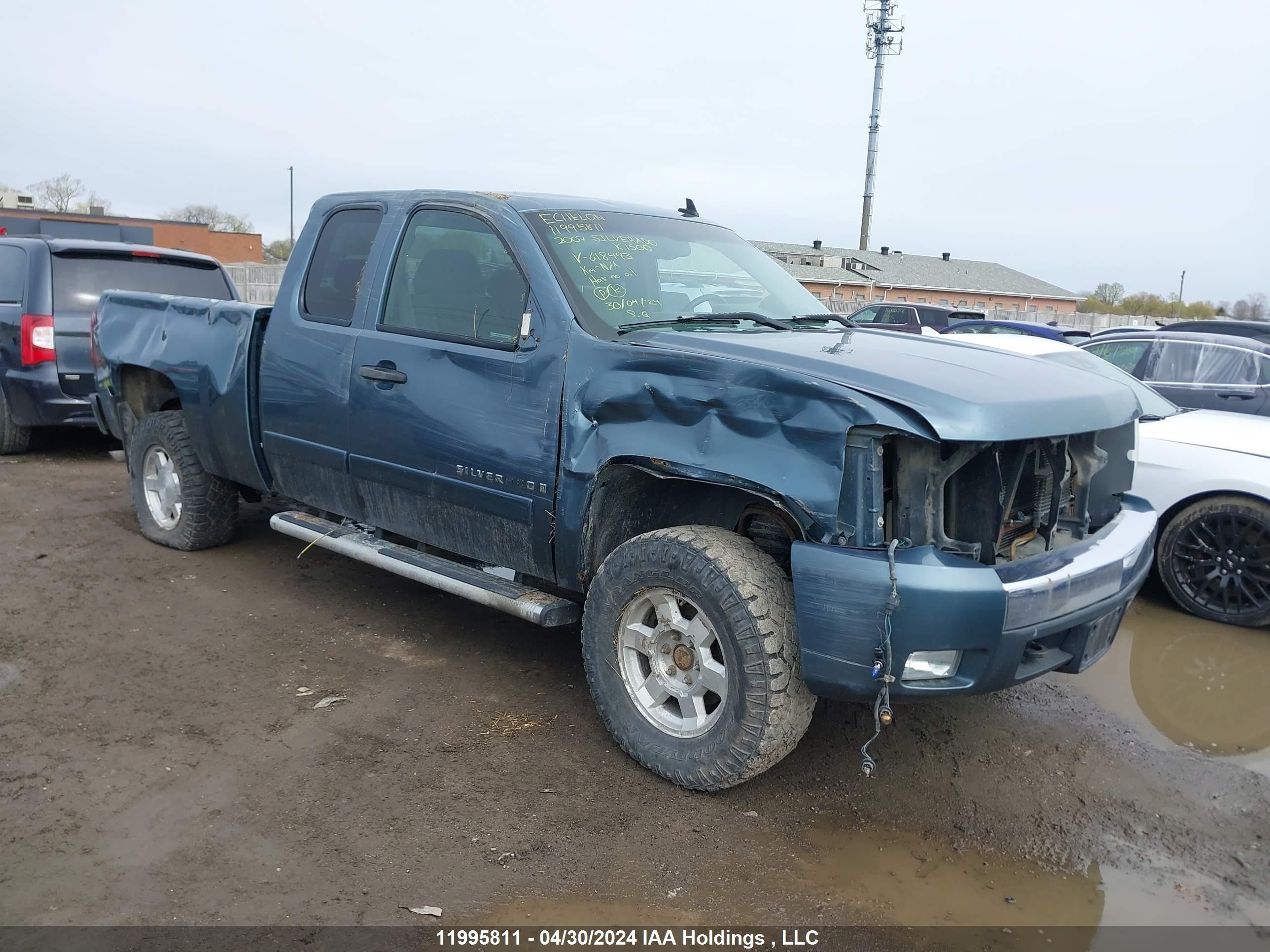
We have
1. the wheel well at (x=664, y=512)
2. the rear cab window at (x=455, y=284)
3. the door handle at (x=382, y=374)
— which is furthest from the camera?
the door handle at (x=382, y=374)

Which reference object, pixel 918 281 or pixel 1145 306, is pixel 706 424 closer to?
pixel 918 281

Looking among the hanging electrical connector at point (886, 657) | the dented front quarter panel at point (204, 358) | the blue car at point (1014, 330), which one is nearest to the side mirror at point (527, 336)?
the hanging electrical connector at point (886, 657)

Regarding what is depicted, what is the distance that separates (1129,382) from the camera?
4363 millimetres

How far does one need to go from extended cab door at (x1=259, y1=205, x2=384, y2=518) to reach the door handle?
132mm

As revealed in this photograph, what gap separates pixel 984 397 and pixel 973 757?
5.13 feet

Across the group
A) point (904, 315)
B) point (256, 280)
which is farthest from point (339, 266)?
point (256, 280)

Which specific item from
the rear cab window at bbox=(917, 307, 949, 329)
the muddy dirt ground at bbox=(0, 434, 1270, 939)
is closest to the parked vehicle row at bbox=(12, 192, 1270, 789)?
the muddy dirt ground at bbox=(0, 434, 1270, 939)

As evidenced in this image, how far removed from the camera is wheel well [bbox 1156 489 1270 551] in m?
5.31

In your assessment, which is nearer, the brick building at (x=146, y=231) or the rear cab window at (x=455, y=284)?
the rear cab window at (x=455, y=284)

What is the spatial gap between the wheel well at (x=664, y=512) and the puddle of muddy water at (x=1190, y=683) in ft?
6.39

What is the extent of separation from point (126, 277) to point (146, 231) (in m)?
36.6

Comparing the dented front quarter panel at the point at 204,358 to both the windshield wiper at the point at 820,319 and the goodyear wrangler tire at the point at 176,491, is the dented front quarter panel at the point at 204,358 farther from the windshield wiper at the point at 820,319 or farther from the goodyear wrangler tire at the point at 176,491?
the windshield wiper at the point at 820,319

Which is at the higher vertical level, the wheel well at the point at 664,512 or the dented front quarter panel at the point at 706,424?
the dented front quarter panel at the point at 706,424

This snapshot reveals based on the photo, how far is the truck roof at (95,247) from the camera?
8164mm
